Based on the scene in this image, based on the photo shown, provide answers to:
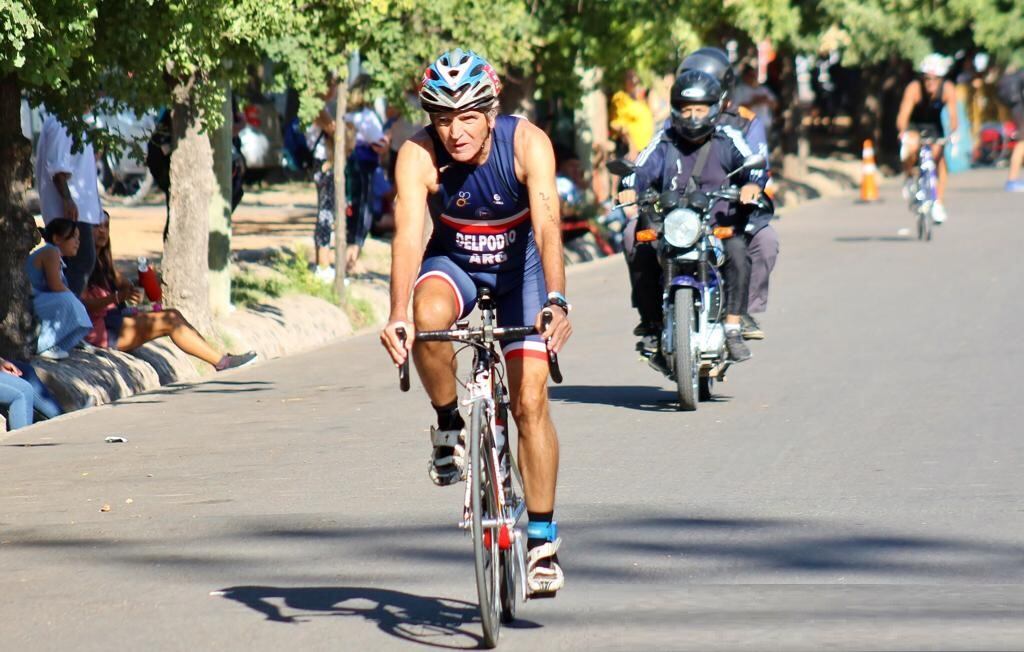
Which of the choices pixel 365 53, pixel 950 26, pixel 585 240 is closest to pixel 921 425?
pixel 365 53

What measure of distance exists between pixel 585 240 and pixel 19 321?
40.7 ft

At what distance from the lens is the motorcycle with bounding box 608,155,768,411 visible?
11.2 metres

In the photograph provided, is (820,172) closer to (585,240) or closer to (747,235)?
(585,240)

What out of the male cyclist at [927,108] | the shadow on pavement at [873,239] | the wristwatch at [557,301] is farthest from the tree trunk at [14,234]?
the male cyclist at [927,108]

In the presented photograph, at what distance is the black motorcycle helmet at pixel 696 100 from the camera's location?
11.5 metres

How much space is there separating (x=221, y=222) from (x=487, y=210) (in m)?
9.75

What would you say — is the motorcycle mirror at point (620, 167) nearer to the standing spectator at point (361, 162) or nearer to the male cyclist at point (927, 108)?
the standing spectator at point (361, 162)

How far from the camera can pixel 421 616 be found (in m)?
6.56

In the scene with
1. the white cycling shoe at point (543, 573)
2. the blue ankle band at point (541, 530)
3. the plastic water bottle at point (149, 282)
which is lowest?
the white cycling shoe at point (543, 573)

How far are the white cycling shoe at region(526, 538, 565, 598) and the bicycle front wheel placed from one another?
117mm

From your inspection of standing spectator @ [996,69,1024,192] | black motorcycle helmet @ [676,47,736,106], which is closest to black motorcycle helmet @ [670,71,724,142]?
black motorcycle helmet @ [676,47,736,106]

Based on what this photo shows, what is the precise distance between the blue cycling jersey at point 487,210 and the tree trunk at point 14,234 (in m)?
6.27

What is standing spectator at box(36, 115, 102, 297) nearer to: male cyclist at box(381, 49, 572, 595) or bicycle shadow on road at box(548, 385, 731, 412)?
bicycle shadow on road at box(548, 385, 731, 412)

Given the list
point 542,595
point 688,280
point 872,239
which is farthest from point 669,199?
point 872,239
